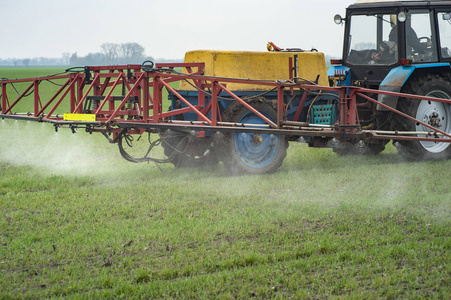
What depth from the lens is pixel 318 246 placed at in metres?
5.11

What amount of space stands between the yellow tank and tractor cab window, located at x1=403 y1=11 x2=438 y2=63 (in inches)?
66.9

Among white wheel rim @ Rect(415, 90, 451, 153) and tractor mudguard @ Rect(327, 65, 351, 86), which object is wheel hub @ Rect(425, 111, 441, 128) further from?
tractor mudguard @ Rect(327, 65, 351, 86)

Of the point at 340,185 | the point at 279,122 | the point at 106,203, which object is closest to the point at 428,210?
the point at 340,185

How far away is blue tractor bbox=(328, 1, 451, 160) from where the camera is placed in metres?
9.36

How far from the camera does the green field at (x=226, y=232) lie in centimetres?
432

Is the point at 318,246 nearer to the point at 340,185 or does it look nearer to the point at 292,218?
the point at 292,218

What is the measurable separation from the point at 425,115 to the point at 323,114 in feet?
6.13

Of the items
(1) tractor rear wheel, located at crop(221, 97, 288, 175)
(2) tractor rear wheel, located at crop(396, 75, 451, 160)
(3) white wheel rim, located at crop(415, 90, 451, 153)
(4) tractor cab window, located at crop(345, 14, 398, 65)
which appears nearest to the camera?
(1) tractor rear wheel, located at crop(221, 97, 288, 175)

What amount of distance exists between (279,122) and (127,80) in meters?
2.30

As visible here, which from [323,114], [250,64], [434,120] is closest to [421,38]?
[434,120]

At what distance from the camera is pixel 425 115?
9484mm

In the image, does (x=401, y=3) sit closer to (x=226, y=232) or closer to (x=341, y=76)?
(x=341, y=76)

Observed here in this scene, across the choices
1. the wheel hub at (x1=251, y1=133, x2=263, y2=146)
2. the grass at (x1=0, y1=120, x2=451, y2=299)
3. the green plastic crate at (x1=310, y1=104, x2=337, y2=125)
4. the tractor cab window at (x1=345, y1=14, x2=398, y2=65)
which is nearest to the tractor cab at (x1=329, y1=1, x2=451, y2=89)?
the tractor cab window at (x1=345, y1=14, x2=398, y2=65)

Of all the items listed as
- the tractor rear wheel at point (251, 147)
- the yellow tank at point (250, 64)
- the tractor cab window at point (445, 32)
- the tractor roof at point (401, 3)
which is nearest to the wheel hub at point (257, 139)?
the tractor rear wheel at point (251, 147)
